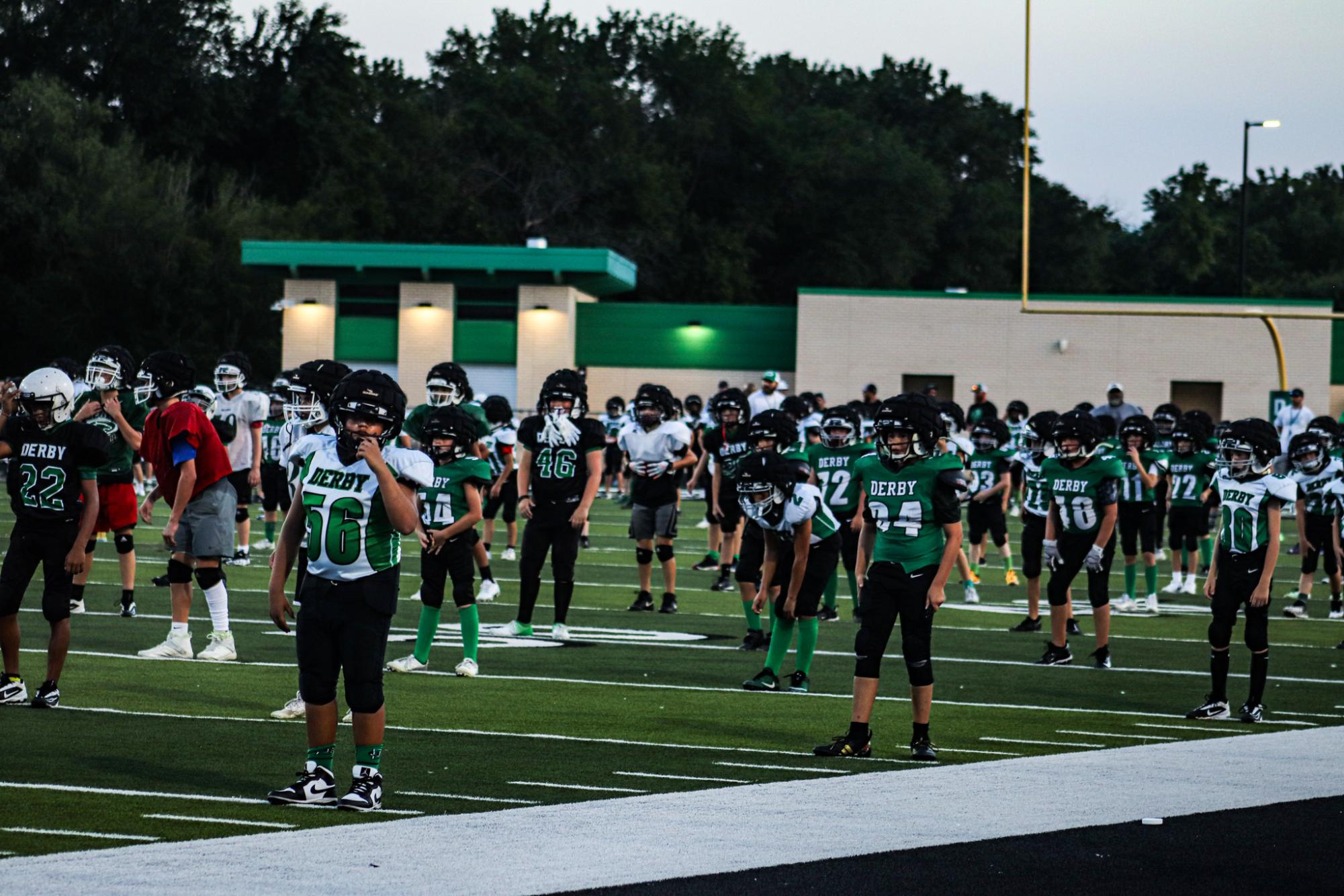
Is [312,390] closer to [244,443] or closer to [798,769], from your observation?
[798,769]

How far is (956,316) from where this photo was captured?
42750 millimetres

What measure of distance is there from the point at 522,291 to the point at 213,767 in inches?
1385

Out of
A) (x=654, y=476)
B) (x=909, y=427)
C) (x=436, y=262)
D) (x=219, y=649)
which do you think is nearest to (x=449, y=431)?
(x=219, y=649)

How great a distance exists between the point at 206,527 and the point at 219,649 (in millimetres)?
892

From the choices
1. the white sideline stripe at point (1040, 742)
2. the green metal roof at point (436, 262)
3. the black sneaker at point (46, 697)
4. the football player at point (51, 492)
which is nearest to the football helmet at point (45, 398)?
the football player at point (51, 492)

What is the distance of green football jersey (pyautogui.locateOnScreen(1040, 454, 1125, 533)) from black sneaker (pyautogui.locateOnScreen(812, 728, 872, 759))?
4.28 metres

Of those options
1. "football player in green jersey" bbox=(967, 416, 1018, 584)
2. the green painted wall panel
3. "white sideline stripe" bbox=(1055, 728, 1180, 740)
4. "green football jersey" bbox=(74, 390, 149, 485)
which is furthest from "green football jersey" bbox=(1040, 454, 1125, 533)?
the green painted wall panel

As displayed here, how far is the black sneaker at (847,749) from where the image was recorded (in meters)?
8.53

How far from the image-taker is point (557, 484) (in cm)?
1250

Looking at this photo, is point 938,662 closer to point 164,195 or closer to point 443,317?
point 443,317

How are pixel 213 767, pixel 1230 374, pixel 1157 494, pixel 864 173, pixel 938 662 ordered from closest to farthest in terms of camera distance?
pixel 213 767 → pixel 938 662 → pixel 1157 494 → pixel 1230 374 → pixel 864 173

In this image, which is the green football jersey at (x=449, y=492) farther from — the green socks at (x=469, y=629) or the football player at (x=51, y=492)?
the football player at (x=51, y=492)

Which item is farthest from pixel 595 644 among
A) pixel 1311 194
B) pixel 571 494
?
pixel 1311 194

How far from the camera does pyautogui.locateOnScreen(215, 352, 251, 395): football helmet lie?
1498 cm
